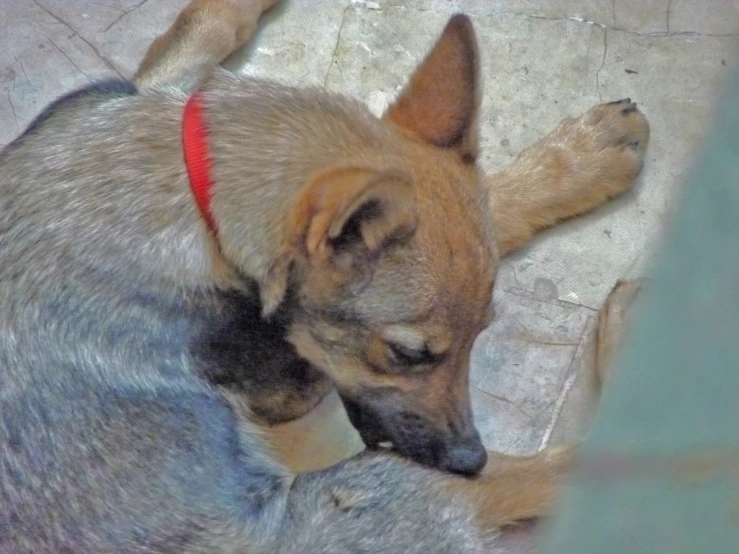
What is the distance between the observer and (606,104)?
3.30 meters

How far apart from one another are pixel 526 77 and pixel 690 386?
2.89m

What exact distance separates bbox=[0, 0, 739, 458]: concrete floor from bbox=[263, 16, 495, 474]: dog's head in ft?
2.15

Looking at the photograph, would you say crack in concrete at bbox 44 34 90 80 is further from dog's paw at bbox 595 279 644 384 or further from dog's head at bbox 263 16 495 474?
dog's paw at bbox 595 279 644 384

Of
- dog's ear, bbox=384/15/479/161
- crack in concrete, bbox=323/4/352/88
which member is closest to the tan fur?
dog's ear, bbox=384/15/479/161

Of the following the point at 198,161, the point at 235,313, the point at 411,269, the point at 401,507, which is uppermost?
the point at 198,161

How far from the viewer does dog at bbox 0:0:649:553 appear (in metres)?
2.15

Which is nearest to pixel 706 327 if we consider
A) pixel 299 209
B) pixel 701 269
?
pixel 701 269

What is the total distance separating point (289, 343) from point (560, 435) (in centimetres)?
115

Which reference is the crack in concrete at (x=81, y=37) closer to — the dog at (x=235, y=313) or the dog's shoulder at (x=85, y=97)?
the dog's shoulder at (x=85, y=97)

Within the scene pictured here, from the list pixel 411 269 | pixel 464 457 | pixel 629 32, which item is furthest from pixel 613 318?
pixel 629 32

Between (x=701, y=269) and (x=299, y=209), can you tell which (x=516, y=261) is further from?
(x=701, y=269)

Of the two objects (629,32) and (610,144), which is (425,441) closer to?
(610,144)

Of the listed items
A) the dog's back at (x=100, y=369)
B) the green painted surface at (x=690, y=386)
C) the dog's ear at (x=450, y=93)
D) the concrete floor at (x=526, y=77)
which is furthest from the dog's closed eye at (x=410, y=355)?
the green painted surface at (x=690, y=386)

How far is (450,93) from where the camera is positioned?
2357mm
